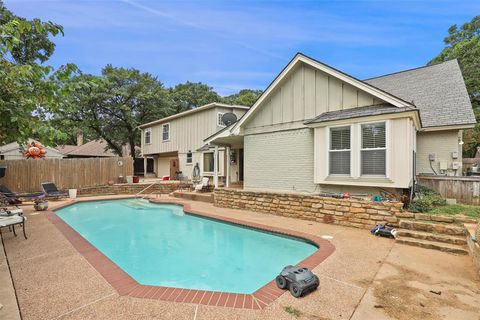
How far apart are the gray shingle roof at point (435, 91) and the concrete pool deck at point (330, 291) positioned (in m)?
7.00

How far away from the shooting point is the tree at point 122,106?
2555 cm

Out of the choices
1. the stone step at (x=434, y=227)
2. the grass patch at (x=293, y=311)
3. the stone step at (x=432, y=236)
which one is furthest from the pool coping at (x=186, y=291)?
the stone step at (x=434, y=227)

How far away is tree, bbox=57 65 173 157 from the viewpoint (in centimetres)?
2555

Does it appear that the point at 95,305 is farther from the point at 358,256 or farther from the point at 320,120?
the point at 320,120

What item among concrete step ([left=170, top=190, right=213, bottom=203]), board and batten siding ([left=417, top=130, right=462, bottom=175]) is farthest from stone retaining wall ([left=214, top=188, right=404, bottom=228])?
board and batten siding ([left=417, top=130, right=462, bottom=175])

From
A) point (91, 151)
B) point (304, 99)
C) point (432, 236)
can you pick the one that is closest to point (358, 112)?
point (304, 99)

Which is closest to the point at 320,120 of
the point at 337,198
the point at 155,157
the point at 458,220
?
the point at 337,198

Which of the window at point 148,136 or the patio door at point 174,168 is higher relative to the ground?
the window at point 148,136

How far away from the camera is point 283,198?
9.12 metres

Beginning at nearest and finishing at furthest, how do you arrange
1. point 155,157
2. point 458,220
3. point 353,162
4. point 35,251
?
point 35,251 < point 458,220 < point 353,162 < point 155,157

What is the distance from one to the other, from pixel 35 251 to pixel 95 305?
3.52 meters

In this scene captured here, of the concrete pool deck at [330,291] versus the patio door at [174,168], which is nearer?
the concrete pool deck at [330,291]

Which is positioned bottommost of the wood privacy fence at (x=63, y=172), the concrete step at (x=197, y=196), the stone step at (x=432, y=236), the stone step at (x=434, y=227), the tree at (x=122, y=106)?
the concrete step at (x=197, y=196)

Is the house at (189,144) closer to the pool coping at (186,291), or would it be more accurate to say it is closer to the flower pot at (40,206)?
the flower pot at (40,206)
